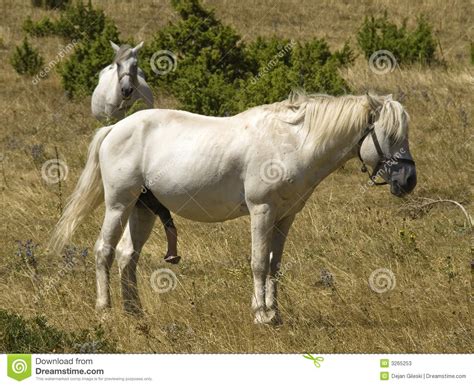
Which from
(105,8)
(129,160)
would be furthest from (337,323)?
(105,8)

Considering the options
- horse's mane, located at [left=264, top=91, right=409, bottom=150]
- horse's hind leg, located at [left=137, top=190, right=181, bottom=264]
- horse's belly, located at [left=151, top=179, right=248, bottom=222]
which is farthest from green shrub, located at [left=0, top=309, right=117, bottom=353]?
horse's mane, located at [left=264, top=91, right=409, bottom=150]

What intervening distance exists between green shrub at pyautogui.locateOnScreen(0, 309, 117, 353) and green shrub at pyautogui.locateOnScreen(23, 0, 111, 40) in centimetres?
1433

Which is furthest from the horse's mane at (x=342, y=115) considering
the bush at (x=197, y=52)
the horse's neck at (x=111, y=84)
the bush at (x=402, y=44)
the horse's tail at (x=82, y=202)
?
the bush at (x=402, y=44)

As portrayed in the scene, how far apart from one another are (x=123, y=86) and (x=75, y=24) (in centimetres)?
1062

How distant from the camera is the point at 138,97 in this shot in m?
13.9

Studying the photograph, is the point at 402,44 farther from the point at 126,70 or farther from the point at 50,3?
the point at 50,3

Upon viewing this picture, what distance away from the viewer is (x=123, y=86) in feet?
44.0

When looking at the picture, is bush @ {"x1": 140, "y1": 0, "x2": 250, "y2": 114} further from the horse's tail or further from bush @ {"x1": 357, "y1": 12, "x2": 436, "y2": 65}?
the horse's tail

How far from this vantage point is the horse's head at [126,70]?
1345cm

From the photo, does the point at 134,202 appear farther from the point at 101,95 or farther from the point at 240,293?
the point at 101,95

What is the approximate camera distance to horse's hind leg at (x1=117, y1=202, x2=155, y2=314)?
7531 mm

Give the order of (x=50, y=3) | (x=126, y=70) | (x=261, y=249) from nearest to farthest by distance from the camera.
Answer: (x=261, y=249)
(x=126, y=70)
(x=50, y=3)

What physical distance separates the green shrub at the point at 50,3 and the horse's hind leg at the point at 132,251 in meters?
22.7

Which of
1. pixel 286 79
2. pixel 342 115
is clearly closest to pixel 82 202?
pixel 342 115
